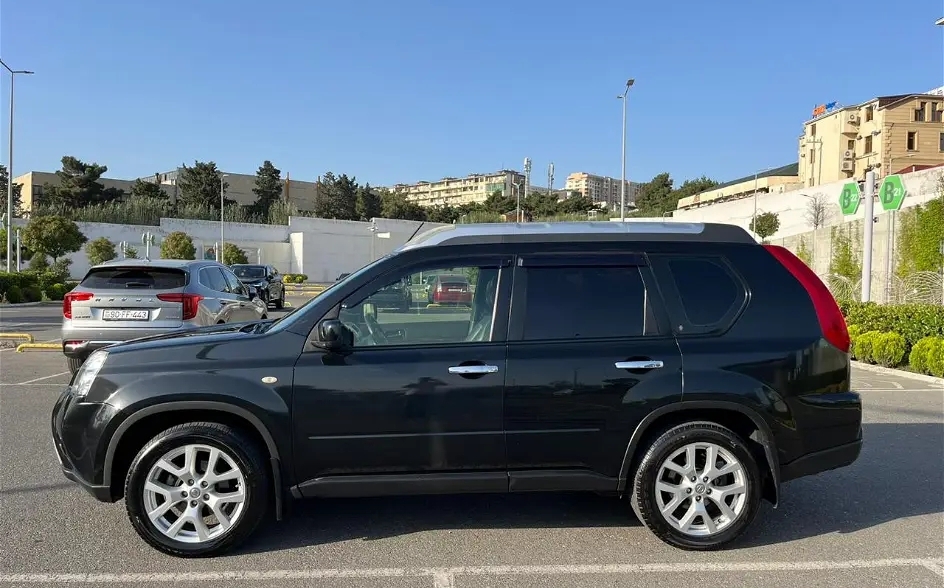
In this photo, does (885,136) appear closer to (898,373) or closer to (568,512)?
(898,373)

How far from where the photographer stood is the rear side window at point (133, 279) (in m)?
8.48

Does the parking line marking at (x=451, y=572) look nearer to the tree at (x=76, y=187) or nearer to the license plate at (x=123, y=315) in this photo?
the license plate at (x=123, y=315)

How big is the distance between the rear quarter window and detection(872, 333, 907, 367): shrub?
8693 millimetres

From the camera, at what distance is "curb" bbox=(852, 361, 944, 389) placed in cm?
968

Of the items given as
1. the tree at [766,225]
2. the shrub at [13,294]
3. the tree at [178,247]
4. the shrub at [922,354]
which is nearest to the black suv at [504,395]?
the shrub at [922,354]

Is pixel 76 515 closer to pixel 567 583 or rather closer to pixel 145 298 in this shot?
pixel 567 583

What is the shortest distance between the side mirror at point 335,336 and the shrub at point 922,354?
9.87m

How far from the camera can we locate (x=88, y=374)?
3840mm

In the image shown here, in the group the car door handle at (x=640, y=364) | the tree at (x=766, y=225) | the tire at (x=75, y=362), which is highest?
the tree at (x=766, y=225)

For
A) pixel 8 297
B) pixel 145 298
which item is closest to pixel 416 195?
pixel 8 297

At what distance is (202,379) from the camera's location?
12.1 ft

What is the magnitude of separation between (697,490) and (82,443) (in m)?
3.56

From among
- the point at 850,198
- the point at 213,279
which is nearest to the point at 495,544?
the point at 213,279

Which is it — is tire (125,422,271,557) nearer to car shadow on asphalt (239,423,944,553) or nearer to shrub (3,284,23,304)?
car shadow on asphalt (239,423,944,553)
